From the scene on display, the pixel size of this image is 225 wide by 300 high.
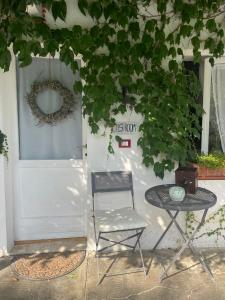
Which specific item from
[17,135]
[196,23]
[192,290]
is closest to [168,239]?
[192,290]

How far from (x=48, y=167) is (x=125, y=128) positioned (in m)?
0.98

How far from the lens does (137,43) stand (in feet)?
10.7

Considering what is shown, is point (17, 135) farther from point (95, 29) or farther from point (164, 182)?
point (164, 182)

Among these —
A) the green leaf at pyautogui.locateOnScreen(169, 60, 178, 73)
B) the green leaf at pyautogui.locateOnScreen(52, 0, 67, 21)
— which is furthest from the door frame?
the green leaf at pyautogui.locateOnScreen(169, 60, 178, 73)

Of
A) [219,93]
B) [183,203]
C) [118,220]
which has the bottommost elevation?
[118,220]

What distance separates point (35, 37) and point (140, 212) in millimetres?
2075

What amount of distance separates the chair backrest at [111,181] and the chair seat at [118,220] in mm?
219

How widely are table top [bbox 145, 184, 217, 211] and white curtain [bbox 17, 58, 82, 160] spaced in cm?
103

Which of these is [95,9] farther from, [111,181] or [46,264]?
[46,264]

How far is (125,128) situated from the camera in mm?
3492

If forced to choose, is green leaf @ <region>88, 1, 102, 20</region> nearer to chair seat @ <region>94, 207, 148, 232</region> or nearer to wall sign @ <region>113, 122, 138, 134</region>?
wall sign @ <region>113, 122, 138, 134</region>

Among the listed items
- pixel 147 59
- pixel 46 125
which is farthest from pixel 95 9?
pixel 46 125

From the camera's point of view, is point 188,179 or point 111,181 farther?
point 111,181

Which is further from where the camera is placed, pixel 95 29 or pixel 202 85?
pixel 202 85
